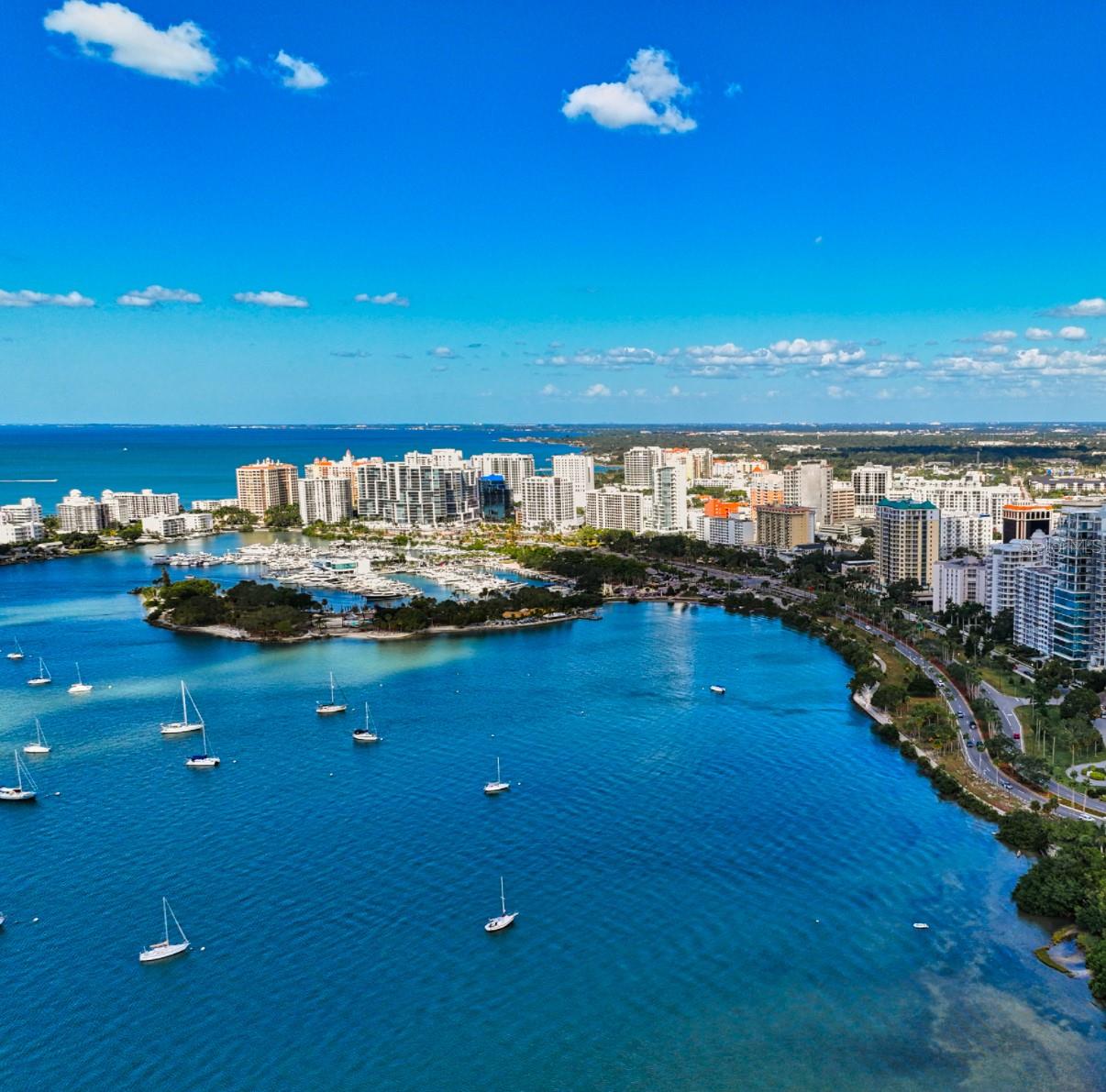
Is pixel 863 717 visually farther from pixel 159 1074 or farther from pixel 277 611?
pixel 277 611

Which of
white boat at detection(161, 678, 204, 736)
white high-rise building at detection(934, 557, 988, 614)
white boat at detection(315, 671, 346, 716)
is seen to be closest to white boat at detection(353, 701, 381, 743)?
white boat at detection(315, 671, 346, 716)

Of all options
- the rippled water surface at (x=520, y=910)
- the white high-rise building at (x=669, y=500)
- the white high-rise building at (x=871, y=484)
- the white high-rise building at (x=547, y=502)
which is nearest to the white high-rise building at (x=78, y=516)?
the white high-rise building at (x=547, y=502)

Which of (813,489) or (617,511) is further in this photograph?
(617,511)

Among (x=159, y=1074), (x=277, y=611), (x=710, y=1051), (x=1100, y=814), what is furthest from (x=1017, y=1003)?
(x=277, y=611)

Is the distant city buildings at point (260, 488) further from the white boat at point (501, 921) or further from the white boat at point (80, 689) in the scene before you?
the white boat at point (501, 921)

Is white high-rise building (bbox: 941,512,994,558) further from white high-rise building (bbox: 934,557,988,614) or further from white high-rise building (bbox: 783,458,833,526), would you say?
white high-rise building (bbox: 783,458,833,526)

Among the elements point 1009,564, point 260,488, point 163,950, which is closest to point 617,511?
Answer: point 260,488

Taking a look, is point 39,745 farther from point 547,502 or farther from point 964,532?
point 547,502
